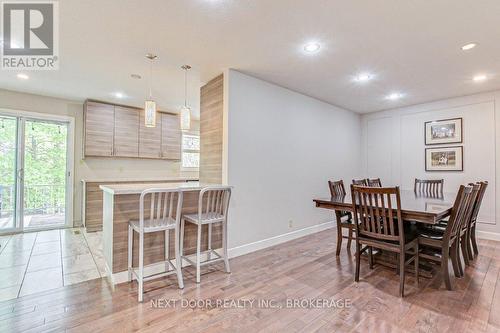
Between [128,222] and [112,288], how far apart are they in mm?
654

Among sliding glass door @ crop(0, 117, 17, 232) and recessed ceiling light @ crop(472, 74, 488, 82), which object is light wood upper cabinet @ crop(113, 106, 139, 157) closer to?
sliding glass door @ crop(0, 117, 17, 232)

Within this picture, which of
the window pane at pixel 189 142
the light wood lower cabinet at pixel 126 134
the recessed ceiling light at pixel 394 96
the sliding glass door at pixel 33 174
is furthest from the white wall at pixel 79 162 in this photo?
the recessed ceiling light at pixel 394 96

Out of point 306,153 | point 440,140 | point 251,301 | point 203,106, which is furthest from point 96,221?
point 440,140

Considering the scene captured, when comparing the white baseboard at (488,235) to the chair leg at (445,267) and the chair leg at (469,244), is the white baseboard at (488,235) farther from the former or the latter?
the chair leg at (445,267)

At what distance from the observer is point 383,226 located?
2.46 metres

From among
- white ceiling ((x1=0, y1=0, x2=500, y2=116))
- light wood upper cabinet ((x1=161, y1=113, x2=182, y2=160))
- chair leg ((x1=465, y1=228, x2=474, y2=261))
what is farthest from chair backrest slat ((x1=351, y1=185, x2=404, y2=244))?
light wood upper cabinet ((x1=161, y1=113, x2=182, y2=160))

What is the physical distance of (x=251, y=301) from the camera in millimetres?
2199

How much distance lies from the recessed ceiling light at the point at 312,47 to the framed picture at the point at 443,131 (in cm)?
358

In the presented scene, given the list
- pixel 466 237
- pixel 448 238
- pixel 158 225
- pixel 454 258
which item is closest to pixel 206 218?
pixel 158 225

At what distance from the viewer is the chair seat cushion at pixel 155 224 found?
2268 millimetres

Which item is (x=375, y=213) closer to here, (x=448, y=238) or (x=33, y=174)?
Answer: (x=448, y=238)

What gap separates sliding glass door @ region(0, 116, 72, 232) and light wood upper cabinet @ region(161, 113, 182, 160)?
6.06 ft

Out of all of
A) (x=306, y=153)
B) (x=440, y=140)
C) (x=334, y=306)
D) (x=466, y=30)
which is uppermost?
(x=466, y=30)

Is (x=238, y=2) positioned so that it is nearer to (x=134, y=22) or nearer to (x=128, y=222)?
(x=134, y=22)
